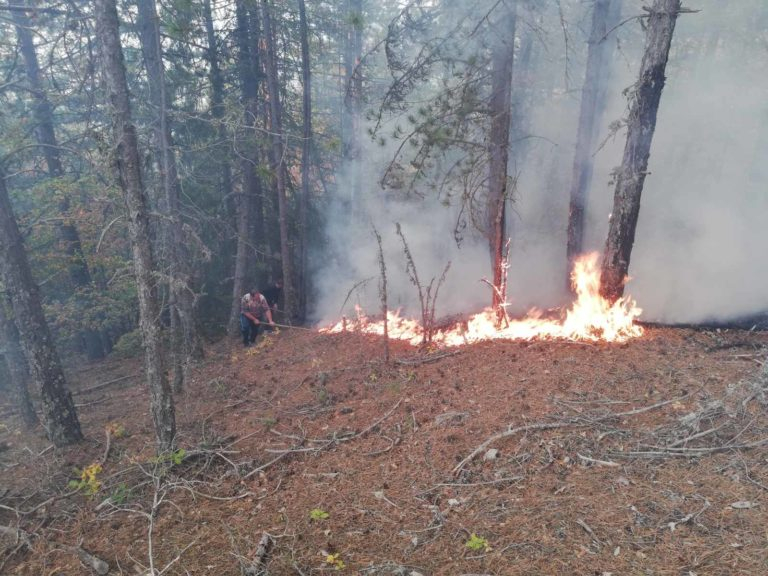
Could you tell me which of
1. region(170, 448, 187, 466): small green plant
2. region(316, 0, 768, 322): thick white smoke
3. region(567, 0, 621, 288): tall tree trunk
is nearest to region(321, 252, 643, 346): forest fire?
region(567, 0, 621, 288): tall tree trunk

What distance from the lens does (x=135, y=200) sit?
5.30 m

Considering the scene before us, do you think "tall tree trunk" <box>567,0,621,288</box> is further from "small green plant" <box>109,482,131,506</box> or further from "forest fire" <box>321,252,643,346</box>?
"small green plant" <box>109,482,131,506</box>

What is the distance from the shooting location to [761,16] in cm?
1625

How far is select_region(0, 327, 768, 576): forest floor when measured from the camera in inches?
148

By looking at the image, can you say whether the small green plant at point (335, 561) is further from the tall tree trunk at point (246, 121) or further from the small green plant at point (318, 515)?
the tall tree trunk at point (246, 121)

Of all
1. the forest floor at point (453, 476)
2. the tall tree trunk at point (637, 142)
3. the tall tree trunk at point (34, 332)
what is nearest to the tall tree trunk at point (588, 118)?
the tall tree trunk at point (637, 142)

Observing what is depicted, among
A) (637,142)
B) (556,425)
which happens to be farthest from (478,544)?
(637,142)

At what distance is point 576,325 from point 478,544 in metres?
5.57

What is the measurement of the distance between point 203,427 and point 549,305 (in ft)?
30.4

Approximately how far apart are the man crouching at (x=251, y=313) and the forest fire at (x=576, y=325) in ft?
13.7

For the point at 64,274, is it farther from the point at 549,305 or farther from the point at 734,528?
the point at 734,528

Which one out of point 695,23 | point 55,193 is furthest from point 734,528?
point 695,23

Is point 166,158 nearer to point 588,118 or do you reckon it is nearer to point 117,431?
point 117,431

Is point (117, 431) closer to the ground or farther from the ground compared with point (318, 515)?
closer to the ground
